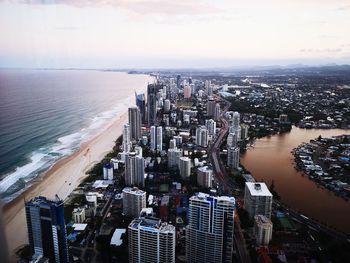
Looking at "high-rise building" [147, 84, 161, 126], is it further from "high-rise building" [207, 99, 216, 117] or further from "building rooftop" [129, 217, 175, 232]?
"building rooftop" [129, 217, 175, 232]

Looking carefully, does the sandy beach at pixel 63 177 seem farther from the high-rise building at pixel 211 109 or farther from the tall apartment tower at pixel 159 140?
the high-rise building at pixel 211 109

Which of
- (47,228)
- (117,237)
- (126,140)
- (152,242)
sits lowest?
(117,237)

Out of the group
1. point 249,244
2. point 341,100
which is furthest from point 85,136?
point 341,100

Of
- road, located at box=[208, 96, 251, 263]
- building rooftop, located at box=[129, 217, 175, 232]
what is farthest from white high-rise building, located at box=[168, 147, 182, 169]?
building rooftop, located at box=[129, 217, 175, 232]

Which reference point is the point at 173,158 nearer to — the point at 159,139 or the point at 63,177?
the point at 159,139

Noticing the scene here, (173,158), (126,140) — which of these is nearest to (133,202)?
(173,158)

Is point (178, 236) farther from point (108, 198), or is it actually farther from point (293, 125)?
point (293, 125)
